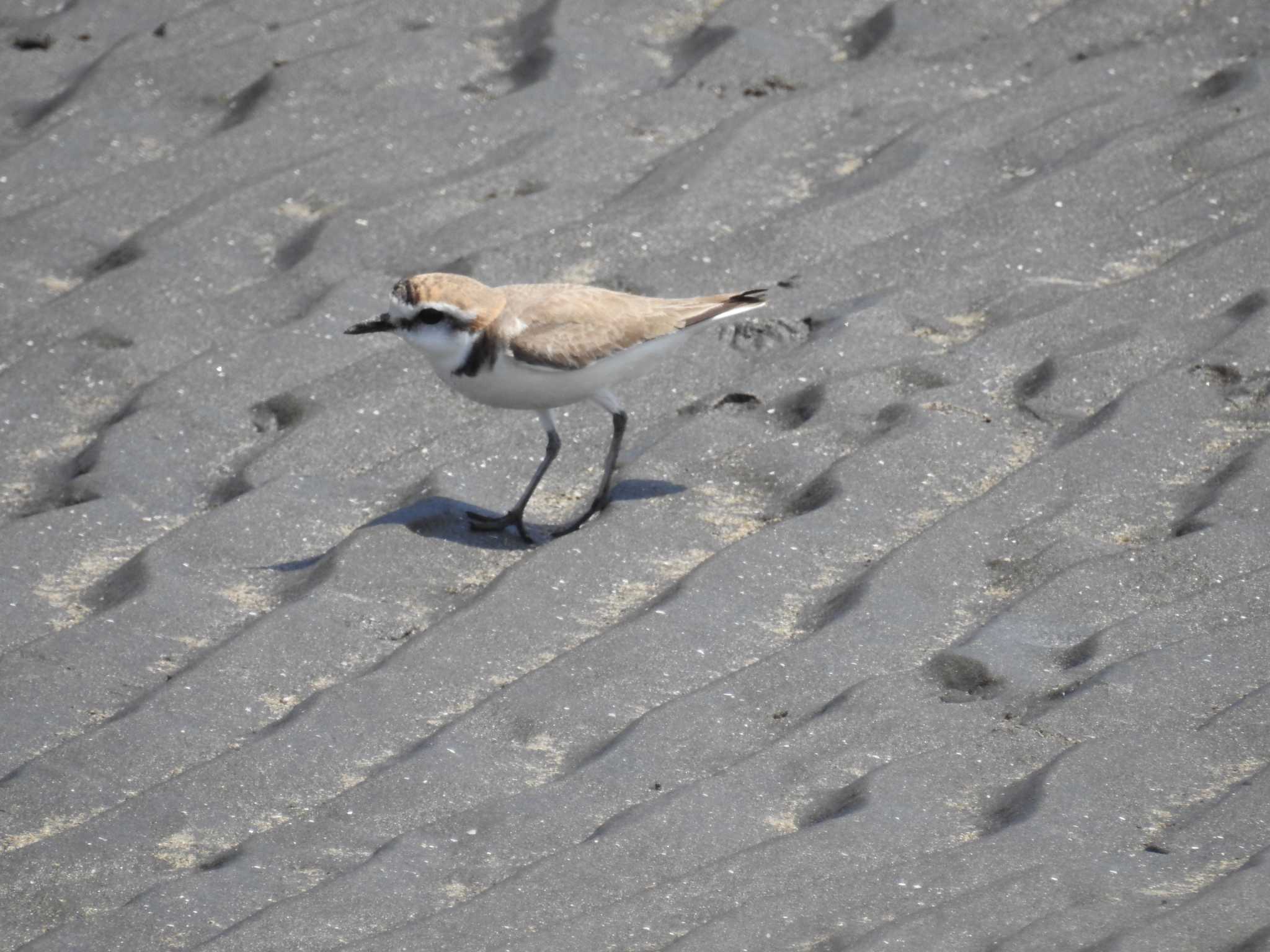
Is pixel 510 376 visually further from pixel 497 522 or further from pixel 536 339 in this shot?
pixel 497 522

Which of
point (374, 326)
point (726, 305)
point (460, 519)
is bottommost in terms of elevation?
point (460, 519)

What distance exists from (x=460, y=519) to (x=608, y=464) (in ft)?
1.86

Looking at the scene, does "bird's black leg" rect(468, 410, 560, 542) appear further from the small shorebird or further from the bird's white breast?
the bird's white breast

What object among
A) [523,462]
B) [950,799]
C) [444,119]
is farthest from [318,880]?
[444,119]

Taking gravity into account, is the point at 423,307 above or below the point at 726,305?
above

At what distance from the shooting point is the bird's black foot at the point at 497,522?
18.0ft

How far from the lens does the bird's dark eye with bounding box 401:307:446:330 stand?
18.4ft

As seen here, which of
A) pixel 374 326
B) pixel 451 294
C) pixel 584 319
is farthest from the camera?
pixel 584 319

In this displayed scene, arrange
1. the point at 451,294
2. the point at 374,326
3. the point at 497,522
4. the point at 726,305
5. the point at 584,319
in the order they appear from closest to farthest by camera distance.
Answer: the point at 497,522 < the point at 451,294 < the point at 374,326 < the point at 584,319 < the point at 726,305

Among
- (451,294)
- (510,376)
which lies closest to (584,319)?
(510,376)

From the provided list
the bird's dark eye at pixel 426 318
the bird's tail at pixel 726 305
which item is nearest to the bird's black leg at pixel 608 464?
the bird's tail at pixel 726 305

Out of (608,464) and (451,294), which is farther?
(608,464)

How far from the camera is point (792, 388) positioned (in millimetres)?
6129

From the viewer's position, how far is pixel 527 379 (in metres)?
5.68
